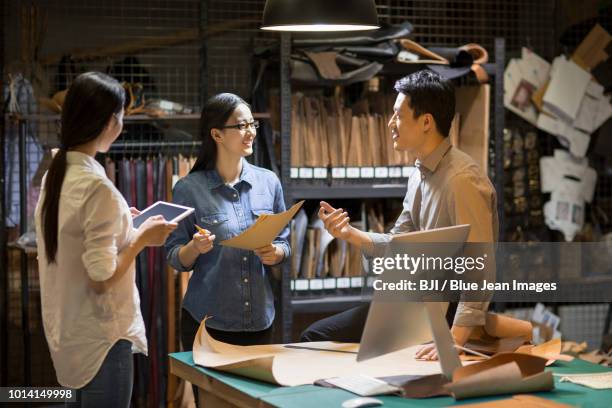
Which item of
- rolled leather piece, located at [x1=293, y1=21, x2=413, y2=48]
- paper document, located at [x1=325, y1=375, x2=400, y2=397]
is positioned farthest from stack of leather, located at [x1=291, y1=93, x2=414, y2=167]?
paper document, located at [x1=325, y1=375, x2=400, y2=397]

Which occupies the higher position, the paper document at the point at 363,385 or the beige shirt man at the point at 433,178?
the beige shirt man at the point at 433,178

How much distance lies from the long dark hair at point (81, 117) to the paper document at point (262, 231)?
77 centimetres

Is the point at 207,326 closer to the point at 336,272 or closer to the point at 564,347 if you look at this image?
the point at 336,272

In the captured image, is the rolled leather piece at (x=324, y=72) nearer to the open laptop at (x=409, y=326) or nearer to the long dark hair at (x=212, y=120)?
the long dark hair at (x=212, y=120)

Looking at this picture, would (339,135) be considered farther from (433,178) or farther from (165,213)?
(165,213)

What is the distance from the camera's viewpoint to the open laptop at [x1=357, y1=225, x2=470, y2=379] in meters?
2.98

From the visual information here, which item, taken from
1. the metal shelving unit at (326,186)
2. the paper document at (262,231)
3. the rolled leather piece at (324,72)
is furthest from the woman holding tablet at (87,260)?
the rolled leather piece at (324,72)

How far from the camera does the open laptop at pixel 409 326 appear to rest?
2.98 m

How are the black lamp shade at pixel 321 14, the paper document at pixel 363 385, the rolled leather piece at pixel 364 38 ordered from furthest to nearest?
the rolled leather piece at pixel 364 38, the black lamp shade at pixel 321 14, the paper document at pixel 363 385

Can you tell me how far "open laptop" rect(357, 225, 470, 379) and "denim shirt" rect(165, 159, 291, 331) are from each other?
120 centimetres

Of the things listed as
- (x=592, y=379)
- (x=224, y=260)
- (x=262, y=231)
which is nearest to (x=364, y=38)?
(x=224, y=260)

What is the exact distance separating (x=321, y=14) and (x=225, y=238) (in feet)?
3.63

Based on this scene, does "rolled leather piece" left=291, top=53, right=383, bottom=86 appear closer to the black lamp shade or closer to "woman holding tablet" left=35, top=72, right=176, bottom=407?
the black lamp shade

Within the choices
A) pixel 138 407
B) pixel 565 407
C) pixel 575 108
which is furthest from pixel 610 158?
pixel 565 407
